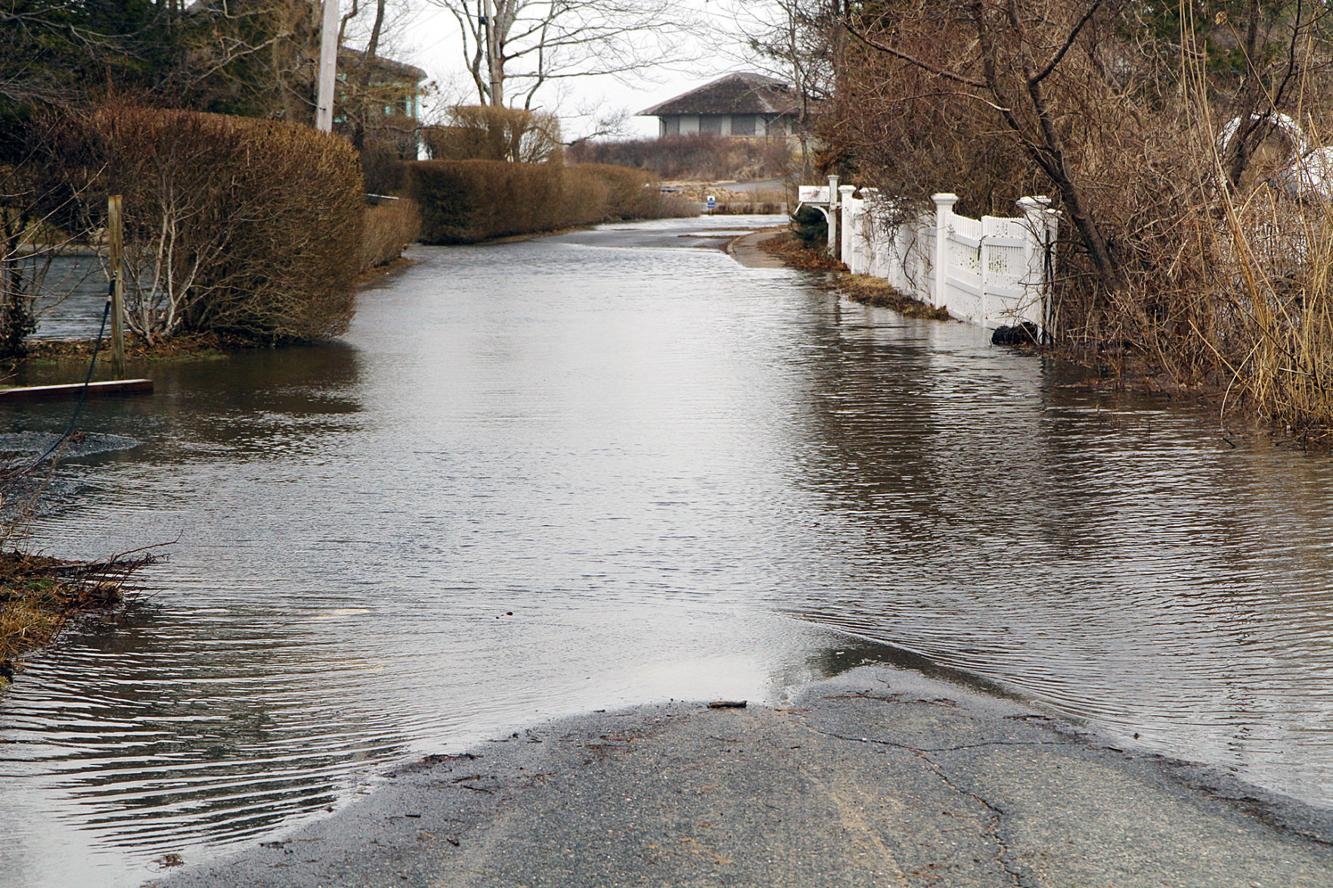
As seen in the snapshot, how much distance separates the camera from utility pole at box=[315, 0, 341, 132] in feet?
79.4

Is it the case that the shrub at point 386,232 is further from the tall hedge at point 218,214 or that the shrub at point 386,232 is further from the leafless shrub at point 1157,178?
the leafless shrub at point 1157,178

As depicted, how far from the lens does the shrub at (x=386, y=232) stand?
27025 mm

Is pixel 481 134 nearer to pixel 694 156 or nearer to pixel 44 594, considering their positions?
pixel 44 594

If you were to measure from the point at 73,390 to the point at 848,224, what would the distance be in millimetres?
17693

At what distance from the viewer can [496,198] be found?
41.0 m

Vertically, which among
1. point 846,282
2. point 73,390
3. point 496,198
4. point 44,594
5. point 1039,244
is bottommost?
point 44,594

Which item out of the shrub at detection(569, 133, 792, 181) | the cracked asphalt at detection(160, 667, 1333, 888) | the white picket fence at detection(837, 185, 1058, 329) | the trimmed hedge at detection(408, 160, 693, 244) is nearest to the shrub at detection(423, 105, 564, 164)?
the trimmed hedge at detection(408, 160, 693, 244)

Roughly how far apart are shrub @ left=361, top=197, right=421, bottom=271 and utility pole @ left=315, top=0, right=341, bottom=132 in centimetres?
163

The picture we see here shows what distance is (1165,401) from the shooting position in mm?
11703

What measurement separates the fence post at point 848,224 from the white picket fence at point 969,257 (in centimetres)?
180

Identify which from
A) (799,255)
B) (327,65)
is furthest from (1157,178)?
(799,255)

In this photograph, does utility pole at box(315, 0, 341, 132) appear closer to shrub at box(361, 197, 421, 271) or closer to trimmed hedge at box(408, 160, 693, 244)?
shrub at box(361, 197, 421, 271)

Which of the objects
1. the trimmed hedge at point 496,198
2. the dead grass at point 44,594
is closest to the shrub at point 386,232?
the trimmed hedge at point 496,198

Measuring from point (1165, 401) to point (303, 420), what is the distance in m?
6.57
